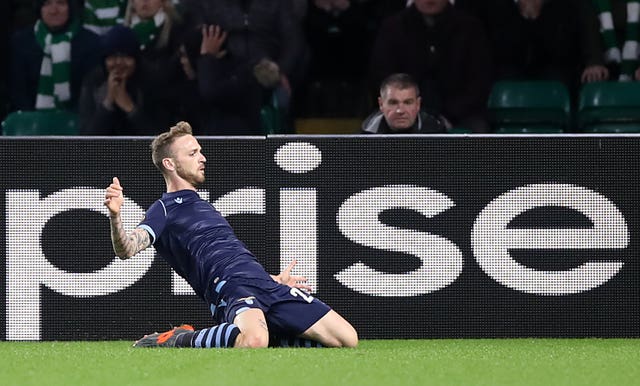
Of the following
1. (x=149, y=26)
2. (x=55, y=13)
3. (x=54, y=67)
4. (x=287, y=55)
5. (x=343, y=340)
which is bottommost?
(x=343, y=340)

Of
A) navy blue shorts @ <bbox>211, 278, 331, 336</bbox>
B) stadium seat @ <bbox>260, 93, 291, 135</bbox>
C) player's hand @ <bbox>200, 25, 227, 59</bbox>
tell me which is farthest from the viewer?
player's hand @ <bbox>200, 25, 227, 59</bbox>

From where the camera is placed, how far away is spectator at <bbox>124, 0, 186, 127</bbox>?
35.5 ft

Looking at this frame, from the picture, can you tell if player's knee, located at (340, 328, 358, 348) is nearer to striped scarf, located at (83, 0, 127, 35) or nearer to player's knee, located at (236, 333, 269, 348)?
player's knee, located at (236, 333, 269, 348)

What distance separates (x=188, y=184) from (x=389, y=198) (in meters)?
1.46

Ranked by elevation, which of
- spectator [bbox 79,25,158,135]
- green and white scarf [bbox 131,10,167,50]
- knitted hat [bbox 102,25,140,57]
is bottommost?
spectator [bbox 79,25,158,135]

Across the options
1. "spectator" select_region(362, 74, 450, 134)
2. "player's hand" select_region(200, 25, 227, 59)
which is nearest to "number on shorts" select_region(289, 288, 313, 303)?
"spectator" select_region(362, 74, 450, 134)

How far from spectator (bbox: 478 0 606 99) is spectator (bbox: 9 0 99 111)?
10.5 feet

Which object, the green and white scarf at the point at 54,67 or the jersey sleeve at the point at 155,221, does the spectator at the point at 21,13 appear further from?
the jersey sleeve at the point at 155,221

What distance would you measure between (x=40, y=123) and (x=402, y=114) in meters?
3.17

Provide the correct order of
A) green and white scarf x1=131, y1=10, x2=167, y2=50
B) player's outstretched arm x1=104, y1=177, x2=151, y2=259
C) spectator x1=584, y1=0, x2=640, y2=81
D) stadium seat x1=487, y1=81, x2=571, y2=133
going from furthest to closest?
green and white scarf x1=131, y1=10, x2=167, y2=50
spectator x1=584, y1=0, x2=640, y2=81
stadium seat x1=487, y1=81, x2=571, y2=133
player's outstretched arm x1=104, y1=177, x2=151, y2=259

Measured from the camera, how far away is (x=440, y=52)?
1080cm

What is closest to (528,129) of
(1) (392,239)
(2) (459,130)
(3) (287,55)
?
(2) (459,130)

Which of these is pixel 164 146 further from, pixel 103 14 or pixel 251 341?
pixel 103 14

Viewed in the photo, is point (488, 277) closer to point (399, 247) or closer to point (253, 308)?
point (399, 247)
